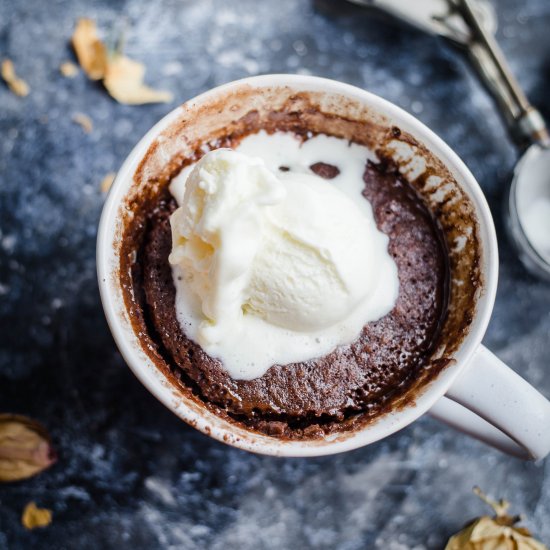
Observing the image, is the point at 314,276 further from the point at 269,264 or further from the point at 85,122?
the point at 85,122

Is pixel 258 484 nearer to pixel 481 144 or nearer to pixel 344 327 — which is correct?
pixel 344 327

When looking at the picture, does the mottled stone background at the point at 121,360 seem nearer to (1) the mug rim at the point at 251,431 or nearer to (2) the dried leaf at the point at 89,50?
(2) the dried leaf at the point at 89,50

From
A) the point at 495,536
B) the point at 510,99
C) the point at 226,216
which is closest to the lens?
the point at 226,216

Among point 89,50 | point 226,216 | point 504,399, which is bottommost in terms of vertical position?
point 504,399

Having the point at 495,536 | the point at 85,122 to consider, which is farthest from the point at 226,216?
the point at 495,536

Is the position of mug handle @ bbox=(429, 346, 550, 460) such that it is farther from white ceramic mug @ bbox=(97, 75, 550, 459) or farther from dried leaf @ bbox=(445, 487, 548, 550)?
dried leaf @ bbox=(445, 487, 548, 550)

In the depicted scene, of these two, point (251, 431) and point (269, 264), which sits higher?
point (269, 264)
